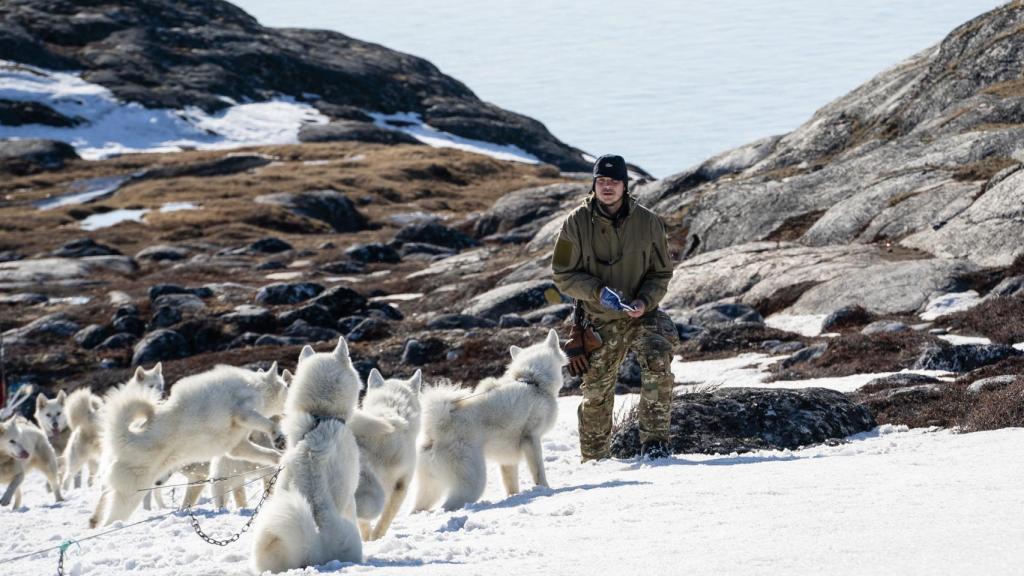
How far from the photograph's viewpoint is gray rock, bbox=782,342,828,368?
1964 cm

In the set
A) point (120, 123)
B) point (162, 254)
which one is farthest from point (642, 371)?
point (120, 123)

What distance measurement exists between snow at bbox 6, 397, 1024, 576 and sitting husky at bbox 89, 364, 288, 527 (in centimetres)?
66

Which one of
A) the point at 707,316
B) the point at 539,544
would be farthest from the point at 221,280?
the point at 539,544

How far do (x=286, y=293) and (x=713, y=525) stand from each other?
129 feet

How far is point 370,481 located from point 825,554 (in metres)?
4.51

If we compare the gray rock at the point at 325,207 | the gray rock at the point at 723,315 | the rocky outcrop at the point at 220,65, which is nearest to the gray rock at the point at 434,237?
the gray rock at the point at 325,207

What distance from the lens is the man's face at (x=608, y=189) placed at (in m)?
10.4

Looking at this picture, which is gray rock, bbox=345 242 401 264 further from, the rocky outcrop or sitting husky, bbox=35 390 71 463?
the rocky outcrop

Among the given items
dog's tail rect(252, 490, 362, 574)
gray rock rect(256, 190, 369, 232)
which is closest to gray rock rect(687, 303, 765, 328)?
dog's tail rect(252, 490, 362, 574)

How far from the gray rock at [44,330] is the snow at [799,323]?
28158 mm

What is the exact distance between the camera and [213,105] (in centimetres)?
13638

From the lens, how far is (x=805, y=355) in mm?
19828

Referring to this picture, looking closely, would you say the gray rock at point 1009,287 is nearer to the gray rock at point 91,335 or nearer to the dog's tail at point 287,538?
the dog's tail at point 287,538

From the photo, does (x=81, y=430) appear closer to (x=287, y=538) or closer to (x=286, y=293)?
(x=287, y=538)
